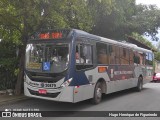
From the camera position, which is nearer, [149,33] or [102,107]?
[102,107]

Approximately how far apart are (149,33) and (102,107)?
20843mm

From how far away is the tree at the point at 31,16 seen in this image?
38.8ft

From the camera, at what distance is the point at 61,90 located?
9.74m

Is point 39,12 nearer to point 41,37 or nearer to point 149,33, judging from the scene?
point 41,37

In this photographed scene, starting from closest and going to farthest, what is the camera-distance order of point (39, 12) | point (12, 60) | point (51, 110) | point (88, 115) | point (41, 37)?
1. point (88, 115)
2. point (51, 110)
3. point (41, 37)
4. point (39, 12)
5. point (12, 60)

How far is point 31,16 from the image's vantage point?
11.9 metres

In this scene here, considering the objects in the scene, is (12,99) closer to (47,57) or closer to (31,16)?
(47,57)

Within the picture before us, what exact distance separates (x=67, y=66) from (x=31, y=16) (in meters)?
3.35

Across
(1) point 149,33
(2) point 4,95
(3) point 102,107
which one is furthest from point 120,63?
(1) point 149,33

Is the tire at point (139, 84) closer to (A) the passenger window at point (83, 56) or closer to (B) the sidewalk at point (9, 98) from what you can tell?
(A) the passenger window at point (83, 56)

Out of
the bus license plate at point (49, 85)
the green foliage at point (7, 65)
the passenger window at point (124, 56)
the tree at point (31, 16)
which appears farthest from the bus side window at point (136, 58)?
the bus license plate at point (49, 85)

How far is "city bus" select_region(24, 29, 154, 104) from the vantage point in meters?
9.80

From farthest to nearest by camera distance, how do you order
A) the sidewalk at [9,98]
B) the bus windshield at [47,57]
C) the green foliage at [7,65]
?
1. the green foliage at [7,65]
2. the sidewalk at [9,98]
3. the bus windshield at [47,57]

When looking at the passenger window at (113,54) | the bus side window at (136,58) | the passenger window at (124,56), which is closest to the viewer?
the passenger window at (113,54)
